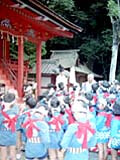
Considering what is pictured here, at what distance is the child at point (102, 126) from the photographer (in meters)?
8.05

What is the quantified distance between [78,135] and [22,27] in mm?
9414

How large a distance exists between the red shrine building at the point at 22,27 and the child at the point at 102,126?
4.82 meters

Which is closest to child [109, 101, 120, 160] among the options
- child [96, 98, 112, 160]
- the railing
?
child [96, 98, 112, 160]

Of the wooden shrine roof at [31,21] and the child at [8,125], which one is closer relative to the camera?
the child at [8,125]

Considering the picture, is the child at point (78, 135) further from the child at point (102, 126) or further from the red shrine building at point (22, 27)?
the red shrine building at point (22, 27)

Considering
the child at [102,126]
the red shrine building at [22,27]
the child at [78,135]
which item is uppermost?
the red shrine building at [22,27]

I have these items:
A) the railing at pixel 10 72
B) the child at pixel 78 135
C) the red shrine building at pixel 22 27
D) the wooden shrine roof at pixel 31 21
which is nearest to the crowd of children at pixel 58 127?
the child at pixel 78 135

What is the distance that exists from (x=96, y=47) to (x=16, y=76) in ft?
44.4

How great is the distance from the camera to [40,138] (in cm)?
614

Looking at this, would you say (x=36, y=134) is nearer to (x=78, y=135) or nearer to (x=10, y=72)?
(x=78, y=135)

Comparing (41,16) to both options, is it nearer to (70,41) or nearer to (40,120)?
(40,120)

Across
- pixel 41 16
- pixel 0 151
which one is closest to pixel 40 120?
pixel 0 151

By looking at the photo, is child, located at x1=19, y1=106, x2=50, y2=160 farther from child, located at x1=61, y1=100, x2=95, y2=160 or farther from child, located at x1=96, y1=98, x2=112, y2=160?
child, located at x1=96, y1=98, x2=112, y2=160

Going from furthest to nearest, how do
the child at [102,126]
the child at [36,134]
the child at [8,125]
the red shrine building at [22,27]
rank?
the red shrine building at [22,27] < the child at [102,126] < the child at [8,125] < the child at [36,134]
